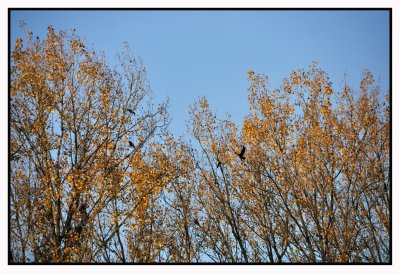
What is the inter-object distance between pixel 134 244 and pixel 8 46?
168 inches

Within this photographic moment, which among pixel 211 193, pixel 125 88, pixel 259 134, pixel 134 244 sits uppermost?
pixel 125 88

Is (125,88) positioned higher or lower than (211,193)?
higher

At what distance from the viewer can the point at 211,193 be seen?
9352mm

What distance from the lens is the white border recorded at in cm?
564

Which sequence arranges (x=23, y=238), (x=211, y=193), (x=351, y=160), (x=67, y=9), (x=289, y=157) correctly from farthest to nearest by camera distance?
(x=211, y=193)
(x=289, y=157)
(x=351, y=160)
(x=23, y=238)
(x=67, y=9)

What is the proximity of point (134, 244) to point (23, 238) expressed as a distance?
2287 millimetres

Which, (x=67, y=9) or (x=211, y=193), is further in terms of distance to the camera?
(x=211, y=193)
